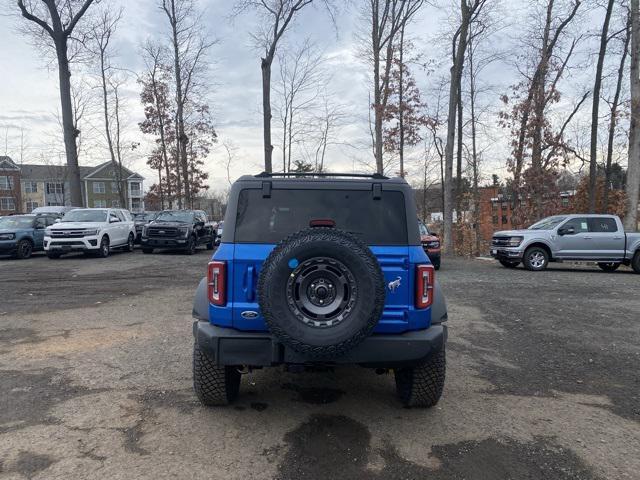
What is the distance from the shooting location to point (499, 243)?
15594 millimetres

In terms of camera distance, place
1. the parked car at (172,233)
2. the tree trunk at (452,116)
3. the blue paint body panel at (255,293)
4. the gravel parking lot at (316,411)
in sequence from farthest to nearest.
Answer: the tree trunk at (452,116)
the parked car at (172,233)
the blue paint body panel at (255,293)
the gravel parking lot at (316,411)

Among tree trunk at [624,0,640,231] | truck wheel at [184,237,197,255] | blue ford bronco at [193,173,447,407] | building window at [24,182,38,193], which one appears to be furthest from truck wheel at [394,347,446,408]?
building window at [24,182,38,193]

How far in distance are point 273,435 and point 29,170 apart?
8813 centimetres

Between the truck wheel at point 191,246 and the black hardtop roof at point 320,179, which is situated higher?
the black hardtop roof at point 320,179

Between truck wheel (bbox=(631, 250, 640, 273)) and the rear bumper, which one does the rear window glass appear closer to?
the rear bumper

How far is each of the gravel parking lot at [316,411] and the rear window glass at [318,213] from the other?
1529 mm

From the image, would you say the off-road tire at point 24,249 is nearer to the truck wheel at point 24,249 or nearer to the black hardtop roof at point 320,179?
the truck wheel at point 24,249

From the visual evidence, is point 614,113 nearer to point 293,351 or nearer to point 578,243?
point 578,243

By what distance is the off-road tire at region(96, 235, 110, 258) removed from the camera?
55.1ft

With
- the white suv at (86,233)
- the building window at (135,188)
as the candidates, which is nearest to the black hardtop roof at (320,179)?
the white suv at (86,233)

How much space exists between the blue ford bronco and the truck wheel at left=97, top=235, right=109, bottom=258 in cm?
1448

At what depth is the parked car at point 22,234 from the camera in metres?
16.7

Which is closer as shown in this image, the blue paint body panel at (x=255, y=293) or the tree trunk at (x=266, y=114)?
the blue paint body panel at (x=255, y=293)

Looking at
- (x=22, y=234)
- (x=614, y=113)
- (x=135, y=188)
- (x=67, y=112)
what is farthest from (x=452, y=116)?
(x=135, y=188)
